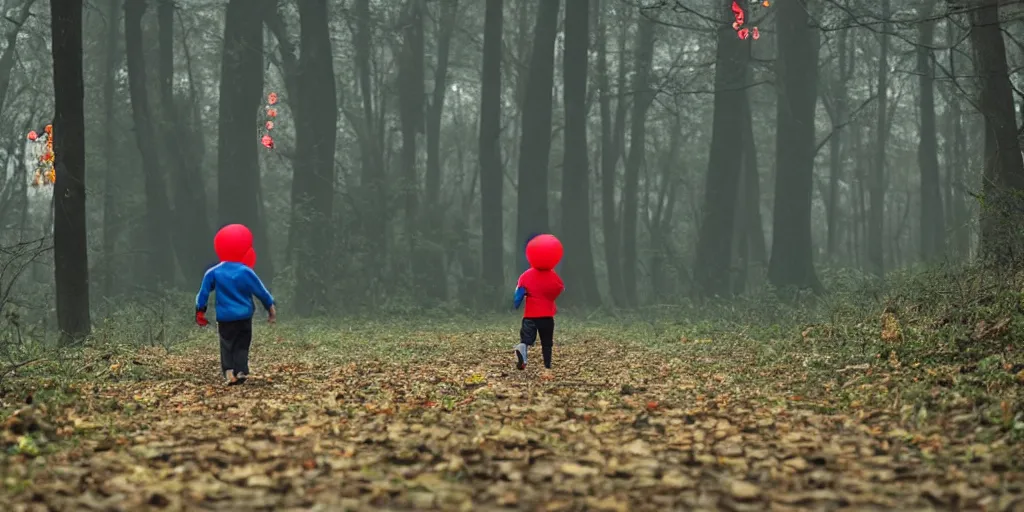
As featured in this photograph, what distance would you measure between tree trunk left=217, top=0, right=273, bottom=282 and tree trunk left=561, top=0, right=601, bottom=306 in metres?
8.60

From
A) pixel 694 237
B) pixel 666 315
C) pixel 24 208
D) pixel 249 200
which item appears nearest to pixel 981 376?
pixel 666 315

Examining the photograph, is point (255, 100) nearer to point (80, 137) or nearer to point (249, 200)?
point (249, 200)

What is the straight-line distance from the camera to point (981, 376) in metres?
8.59

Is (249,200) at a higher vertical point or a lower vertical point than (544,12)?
lower

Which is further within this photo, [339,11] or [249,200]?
[339,11]

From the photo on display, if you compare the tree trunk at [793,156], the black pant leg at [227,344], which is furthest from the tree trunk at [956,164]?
the black pant leg at [227,344]

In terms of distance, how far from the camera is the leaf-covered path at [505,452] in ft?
17.7

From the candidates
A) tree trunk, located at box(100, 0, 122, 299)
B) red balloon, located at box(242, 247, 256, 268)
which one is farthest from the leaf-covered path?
tree trunk, located at box(100, 0, 122, 299)

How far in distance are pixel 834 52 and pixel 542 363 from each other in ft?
113

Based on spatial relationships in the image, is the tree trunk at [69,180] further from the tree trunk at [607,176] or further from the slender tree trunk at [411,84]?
the tree trunk at [607,176]

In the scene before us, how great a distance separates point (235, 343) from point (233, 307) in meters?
0.37

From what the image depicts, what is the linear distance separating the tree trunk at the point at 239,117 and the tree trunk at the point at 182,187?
55.7 inches

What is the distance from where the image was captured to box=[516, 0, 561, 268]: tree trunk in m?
31.1

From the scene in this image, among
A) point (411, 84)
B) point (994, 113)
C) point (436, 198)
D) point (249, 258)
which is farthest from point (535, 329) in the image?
point (411, 84)
